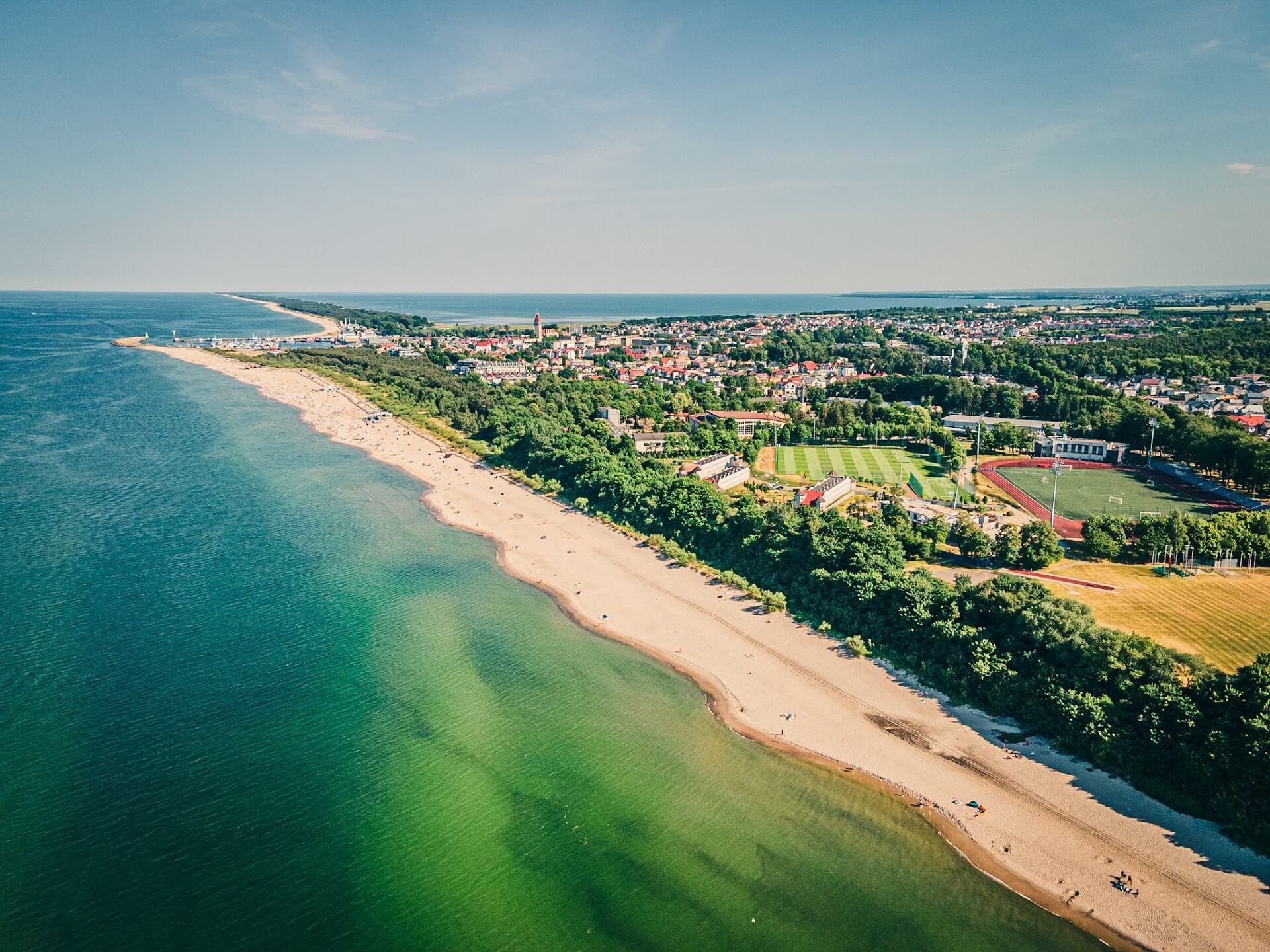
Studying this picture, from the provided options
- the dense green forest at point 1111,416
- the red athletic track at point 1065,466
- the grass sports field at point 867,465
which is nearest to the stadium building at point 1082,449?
the red athletic track at point 1065,466

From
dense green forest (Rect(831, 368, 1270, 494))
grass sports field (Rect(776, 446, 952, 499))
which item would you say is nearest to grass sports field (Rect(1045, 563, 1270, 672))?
grass sports field (Rect(776, 446, 952, 499))

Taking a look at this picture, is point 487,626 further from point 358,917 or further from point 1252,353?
point 1252,353

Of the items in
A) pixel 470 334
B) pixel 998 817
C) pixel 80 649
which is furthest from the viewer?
pixel 470 334

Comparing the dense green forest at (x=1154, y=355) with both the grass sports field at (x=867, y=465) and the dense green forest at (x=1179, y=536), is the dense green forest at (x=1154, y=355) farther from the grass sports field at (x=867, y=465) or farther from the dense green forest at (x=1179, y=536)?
the dense green forest at (x=1179, y=536)

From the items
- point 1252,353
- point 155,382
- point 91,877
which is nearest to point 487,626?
point 91,877

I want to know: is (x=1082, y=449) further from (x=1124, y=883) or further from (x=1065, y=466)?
(x=1124, y=883)

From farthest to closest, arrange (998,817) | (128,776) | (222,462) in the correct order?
(222,462), (128,776), (998,817)

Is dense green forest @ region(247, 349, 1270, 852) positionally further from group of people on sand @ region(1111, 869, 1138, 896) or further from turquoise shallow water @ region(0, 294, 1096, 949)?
turquoise shallow water @ region(0, 294, 1096, 949)

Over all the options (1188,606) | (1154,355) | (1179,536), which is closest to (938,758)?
(1188,606)
